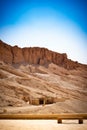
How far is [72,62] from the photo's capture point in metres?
52.8

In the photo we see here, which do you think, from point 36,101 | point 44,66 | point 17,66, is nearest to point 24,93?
point 36,101

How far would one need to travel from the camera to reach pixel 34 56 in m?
52.6

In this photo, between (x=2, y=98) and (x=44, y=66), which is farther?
(x=44, y=66)

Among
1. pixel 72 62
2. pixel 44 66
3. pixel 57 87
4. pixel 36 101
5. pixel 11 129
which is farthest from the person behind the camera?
pixel 72 62

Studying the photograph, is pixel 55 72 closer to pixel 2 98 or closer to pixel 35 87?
pixel 35 87

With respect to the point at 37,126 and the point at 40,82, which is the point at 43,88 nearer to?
the point at 40,82

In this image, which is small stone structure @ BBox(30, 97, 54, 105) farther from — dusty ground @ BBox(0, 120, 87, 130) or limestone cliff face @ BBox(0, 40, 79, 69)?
limestone cliff face @ BBox(0, 40, 79, 69)

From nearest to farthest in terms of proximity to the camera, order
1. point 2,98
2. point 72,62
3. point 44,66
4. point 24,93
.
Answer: point 2,98 < point 24,93 < point 44,66 < point 72,62

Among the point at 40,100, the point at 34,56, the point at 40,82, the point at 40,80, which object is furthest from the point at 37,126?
the point at 34,56

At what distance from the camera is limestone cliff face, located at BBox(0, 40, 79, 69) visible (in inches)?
1823

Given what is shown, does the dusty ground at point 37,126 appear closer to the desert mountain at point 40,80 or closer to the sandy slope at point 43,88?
the desert mountain at point 40,80

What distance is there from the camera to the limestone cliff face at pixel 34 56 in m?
46.3

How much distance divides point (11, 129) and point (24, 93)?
68.7 feet

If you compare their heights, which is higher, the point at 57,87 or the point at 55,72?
the point at 55,72
